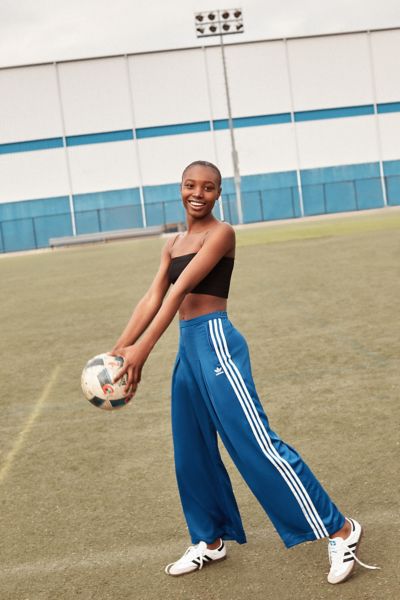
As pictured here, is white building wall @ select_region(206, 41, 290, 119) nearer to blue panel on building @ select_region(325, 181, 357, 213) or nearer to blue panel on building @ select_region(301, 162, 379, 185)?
blue panel on building @ select_region(301, 162, 379, 185)

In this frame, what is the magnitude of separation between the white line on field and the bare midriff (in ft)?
8.37

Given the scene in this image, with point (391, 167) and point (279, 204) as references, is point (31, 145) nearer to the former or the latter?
point (279, 204)

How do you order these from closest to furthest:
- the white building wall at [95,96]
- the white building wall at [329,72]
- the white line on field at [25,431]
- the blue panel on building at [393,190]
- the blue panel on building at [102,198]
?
the white line on field at [25,431] → the white building wall at [95,96] → the blue panel on building at [102,198] → the white building wall at [329,72] → the blue panel on building at [393,190]

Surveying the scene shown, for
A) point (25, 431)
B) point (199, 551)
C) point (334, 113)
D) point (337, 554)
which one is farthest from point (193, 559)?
point (334, 113)

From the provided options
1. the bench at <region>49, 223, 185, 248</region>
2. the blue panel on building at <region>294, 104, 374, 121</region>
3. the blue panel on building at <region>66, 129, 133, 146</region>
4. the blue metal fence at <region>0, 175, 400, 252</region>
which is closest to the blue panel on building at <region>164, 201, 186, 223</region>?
the blue metal fence at <region>0, 175, 400, 252</region>

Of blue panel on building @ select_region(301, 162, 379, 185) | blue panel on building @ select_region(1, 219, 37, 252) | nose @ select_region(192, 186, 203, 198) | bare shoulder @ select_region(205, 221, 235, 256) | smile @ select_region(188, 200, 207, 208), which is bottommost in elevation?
bare shoulder @ select_region(205, 221, 235, 256)

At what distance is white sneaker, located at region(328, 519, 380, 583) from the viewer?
12.0ft

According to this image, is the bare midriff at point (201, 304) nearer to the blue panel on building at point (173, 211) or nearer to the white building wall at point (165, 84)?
the white building wall at point (165, 84)

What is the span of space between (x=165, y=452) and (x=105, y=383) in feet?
7.98

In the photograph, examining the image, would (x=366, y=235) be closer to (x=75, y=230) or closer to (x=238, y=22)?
(x=238, y=22)

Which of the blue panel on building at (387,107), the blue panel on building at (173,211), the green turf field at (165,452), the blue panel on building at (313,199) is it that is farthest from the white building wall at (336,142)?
the green turf field at (165,452)

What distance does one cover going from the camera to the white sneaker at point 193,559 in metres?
3.97

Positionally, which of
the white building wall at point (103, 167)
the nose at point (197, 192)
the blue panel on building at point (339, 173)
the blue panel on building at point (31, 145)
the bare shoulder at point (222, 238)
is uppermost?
the blue panel on building at point (31, 145)

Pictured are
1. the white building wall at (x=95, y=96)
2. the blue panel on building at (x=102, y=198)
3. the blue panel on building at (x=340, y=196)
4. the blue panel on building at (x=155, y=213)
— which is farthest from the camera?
the blue panel on building at (x=340, y=196)
